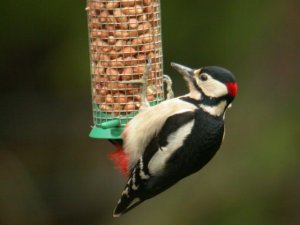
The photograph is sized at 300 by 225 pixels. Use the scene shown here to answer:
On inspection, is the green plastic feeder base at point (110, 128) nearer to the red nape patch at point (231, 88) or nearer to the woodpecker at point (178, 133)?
the woodpecker at point (178, 133)

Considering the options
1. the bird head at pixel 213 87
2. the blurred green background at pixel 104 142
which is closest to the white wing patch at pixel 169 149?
the bird head at pixel 213 87

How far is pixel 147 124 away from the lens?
5.79 metres

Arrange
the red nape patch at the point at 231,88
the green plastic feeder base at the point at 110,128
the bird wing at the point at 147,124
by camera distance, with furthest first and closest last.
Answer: the green plastic feeder base at the point at 110,128 < the bird wing at the point at 147,124 < the red nape patch at the point at 231,88

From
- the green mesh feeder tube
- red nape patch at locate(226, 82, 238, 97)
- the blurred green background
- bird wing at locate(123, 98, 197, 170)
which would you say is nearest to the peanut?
the green mesh feeder tube

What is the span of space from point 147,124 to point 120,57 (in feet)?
→ 1.29

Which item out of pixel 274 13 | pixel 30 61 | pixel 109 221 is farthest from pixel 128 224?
pixel 274 13

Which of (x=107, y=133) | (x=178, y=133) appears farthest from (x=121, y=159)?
(x=178, y=133)

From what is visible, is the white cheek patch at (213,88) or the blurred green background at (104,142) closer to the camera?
the white cheek patch at (213,88)

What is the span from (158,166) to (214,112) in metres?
0.38

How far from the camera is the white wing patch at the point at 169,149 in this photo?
18.6ft

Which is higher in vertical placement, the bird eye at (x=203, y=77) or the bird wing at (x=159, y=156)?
the bird eye at (x=203, y=77)

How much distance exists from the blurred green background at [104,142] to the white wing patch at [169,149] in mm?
2644

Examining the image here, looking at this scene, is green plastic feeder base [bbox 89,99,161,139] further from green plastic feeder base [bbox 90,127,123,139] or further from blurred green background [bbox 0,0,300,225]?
blurred green background [bbox 0,0,300,225]

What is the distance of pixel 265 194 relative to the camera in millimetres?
9055
